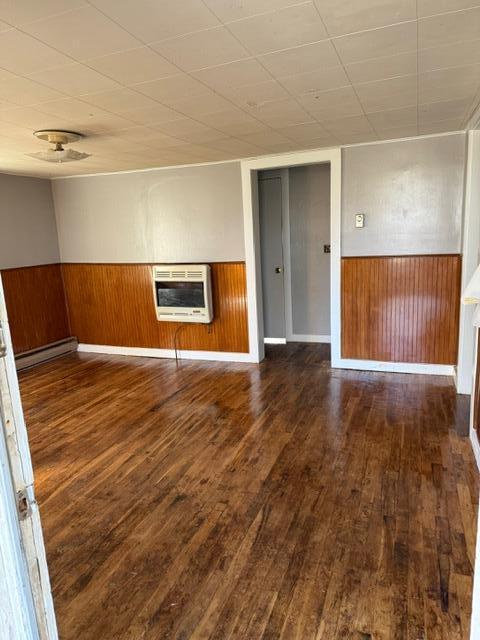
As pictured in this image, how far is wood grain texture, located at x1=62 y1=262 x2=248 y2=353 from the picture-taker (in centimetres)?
523

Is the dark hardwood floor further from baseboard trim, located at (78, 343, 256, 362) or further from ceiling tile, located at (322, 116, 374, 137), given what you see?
ceiling tile, located at (322, 116, 374, 137)

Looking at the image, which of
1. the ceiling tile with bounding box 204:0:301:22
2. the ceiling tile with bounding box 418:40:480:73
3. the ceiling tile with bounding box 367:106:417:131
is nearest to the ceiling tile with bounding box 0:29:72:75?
the ceiling tile with bounding box 204:0:301:22

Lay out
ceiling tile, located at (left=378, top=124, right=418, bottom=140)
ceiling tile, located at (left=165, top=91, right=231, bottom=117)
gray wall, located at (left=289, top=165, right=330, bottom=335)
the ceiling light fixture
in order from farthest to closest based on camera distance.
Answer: gray wall, located at (left=289, top=165, right=330, bottom=335) < ceiling tile, located at (left=378, top=124, right=418, bottom=140) < the ceiling light fixture < ceiling tile, located at (left=165, top=91, right=231, bottom=117)

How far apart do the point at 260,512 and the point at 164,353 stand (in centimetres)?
351

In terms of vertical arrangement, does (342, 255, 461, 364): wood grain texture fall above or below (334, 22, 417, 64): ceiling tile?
below

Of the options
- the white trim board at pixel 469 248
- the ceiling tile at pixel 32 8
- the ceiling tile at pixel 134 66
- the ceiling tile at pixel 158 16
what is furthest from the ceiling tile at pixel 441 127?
the ceiling tile at pixel 32 8

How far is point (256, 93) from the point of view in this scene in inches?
104

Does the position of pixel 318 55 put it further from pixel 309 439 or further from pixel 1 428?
pixel 309 439

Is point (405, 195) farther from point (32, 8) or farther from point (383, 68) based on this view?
point (32, 8)

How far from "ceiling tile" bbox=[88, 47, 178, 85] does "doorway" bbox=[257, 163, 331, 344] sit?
344 centimetres

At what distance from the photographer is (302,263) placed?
5.90 m

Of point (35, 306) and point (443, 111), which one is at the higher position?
point (443, 111)

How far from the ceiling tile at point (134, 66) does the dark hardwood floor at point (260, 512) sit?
232 centimetres

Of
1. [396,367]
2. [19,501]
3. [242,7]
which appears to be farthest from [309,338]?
[19,501]
